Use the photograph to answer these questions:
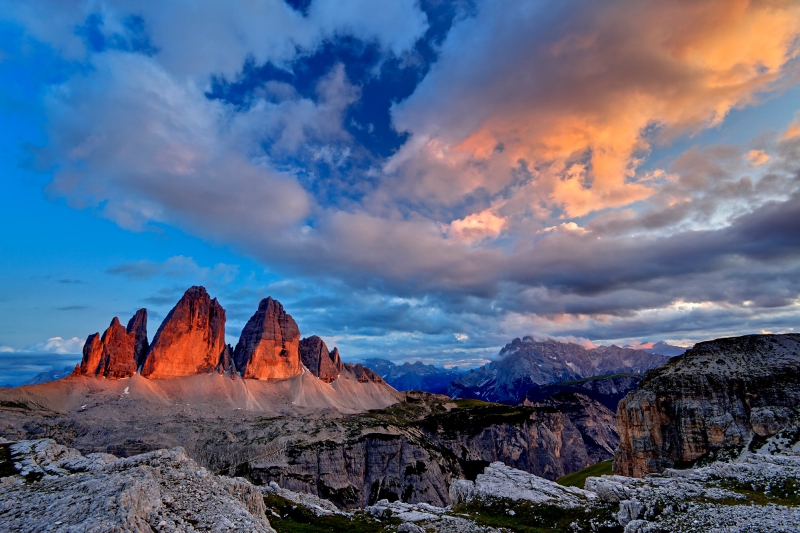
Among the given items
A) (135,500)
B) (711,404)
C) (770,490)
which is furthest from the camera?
(711,404)

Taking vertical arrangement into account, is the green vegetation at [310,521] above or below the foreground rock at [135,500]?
below

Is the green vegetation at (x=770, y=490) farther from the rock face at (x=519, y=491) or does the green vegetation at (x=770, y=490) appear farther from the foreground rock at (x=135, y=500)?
the foreground rock at (x=135, y=500)

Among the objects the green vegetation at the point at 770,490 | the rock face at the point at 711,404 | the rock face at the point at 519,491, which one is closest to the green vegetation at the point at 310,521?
the rock face at the point at 519,491

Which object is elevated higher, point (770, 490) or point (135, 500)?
point (135, 500)

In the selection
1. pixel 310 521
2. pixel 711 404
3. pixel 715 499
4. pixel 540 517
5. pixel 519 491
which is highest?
pixel 711 404

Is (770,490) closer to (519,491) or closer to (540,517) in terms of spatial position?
(540,517)

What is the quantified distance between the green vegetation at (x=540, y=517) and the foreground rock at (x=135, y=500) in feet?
74.8

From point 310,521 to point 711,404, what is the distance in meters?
71.3

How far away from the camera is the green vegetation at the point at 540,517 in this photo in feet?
111

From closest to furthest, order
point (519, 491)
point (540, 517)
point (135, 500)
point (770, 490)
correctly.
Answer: point (135, 500), point (770, 490), point (540, 517), point (519, 491)

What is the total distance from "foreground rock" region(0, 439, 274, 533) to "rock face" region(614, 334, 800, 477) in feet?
236

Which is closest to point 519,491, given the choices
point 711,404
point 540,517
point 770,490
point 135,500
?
point 540,517

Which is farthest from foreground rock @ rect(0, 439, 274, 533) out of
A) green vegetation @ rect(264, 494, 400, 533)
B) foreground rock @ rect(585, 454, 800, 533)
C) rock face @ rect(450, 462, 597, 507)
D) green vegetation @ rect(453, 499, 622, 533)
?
foreground rock @ rect(585, 454, 800, 533)

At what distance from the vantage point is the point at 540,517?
38.2 metres
